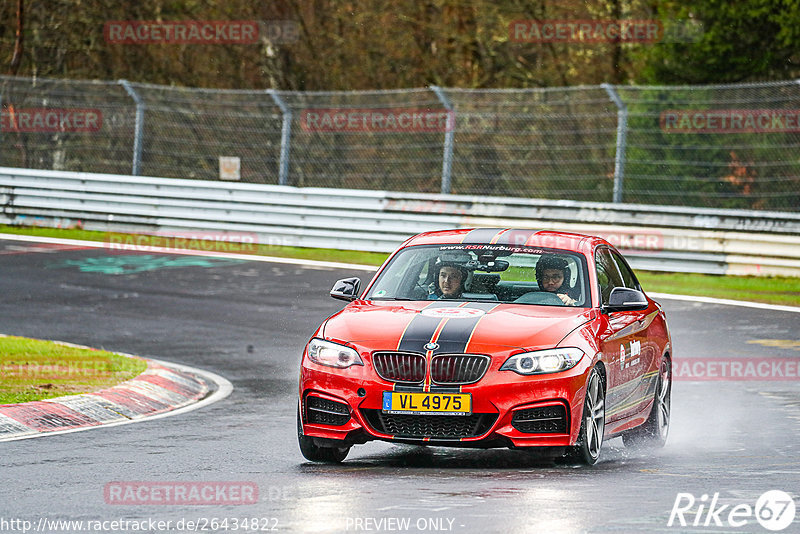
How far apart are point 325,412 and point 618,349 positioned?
202 cm

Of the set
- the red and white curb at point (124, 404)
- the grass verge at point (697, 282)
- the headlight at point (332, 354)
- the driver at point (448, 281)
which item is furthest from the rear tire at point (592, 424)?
the grass verge at point (697, 282)

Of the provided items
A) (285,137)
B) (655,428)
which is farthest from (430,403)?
(285,137)

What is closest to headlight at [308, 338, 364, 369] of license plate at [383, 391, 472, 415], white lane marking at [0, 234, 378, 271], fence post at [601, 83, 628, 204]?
license plate at [383, 391, 472, 415]

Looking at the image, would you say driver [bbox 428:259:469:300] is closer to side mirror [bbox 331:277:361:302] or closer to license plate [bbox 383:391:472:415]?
side mirror [bbox 331:277:361:302]

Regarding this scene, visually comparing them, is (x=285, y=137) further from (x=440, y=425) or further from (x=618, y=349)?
(x=440, y=425)

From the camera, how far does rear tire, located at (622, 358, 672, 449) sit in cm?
1046

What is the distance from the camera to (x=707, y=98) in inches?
877

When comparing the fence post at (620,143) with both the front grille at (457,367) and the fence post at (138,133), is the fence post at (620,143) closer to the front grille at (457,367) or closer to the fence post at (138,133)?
the fence post at (138,133)

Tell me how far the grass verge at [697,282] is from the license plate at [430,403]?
1168cm

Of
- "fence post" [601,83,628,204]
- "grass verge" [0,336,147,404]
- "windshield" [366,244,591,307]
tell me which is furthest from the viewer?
"fence post" [601,83,628,204]

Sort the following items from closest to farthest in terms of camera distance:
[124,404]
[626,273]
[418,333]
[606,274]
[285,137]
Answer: [418,333]
[606,274]
[626,273]
[124,404]
[285,137]

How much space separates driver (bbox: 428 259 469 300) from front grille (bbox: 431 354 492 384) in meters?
1.24

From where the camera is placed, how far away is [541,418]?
850 centimetres

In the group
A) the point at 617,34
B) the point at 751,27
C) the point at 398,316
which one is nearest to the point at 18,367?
the point at 398,316
